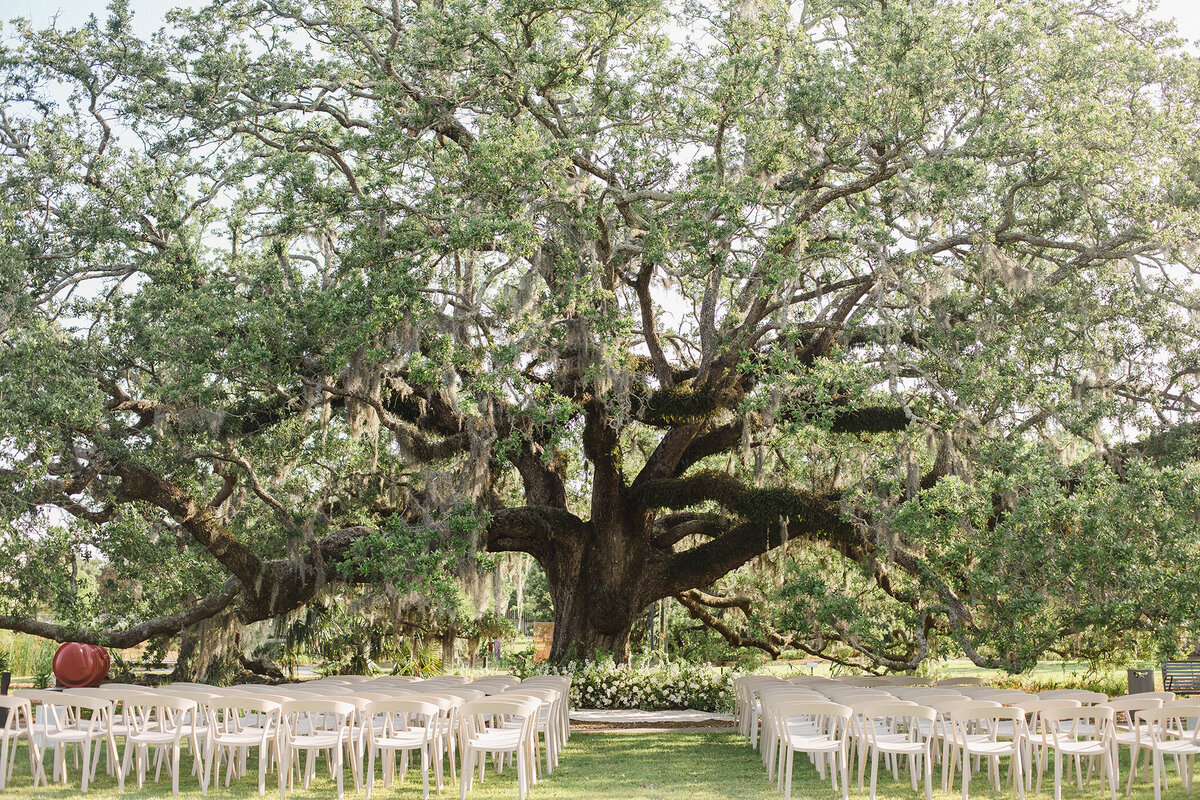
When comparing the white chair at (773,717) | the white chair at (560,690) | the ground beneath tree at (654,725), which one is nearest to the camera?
the white chair at (773,717)

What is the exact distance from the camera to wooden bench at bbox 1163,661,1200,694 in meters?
13.4

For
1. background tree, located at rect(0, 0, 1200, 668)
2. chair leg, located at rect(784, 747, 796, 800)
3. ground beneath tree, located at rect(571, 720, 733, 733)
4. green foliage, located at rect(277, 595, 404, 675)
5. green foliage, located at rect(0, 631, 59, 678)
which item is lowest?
green foliage, located at rect(0, 631, 59, 678)

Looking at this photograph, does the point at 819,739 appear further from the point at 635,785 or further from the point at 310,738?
the point at 310,738

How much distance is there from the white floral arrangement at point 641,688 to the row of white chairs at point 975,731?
14.2 feet

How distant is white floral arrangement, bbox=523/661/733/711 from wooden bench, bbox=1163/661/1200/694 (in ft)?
20.4

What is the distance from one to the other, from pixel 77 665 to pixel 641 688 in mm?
6748

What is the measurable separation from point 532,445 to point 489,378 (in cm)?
330

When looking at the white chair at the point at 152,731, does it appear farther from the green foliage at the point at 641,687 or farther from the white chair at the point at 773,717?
the green foliage at the point at 641,687

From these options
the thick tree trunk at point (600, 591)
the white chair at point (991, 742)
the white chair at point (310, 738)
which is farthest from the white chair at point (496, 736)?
the thick tree trunk at point (600, 591)

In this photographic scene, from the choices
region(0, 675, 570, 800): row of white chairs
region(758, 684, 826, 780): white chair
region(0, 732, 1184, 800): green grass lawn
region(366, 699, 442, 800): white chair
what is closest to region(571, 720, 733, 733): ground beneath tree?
region(0, 732, 1184, 800): green grass lawn

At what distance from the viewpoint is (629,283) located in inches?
494

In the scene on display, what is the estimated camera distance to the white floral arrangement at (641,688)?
1266 cm

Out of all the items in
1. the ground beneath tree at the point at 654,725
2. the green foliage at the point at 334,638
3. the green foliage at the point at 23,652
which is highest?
the green foliage at the point at 334,638

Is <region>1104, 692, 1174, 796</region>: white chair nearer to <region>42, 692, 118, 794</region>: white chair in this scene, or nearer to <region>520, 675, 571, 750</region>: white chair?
<region>520, 675, 571, 750</region>: white chair
